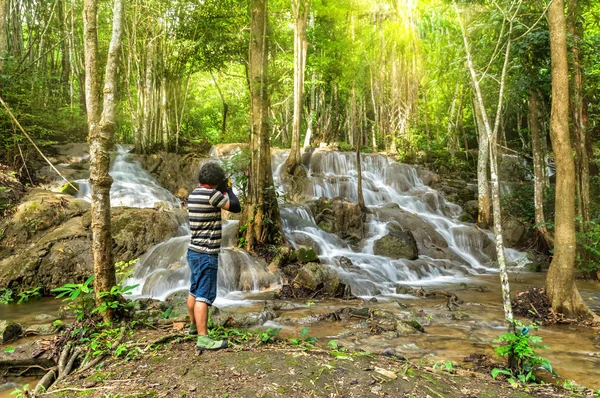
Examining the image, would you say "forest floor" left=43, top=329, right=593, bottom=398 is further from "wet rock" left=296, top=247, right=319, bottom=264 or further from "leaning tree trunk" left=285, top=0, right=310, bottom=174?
"leaning tree trunk" left=285, top=0, right=310, bottom=174

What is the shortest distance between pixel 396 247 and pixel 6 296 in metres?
9.79

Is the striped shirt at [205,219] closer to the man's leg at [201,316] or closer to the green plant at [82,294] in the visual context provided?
the man's leg at [201,316]

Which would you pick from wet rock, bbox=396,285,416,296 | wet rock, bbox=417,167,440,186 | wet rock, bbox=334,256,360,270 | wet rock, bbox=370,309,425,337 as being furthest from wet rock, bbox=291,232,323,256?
wet rock, bbox=417,167,440,186

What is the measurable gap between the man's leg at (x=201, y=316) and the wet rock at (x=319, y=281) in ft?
14.7

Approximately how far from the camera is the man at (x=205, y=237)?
3.82 m

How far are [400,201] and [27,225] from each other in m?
13.2

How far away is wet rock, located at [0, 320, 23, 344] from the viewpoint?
4707mm

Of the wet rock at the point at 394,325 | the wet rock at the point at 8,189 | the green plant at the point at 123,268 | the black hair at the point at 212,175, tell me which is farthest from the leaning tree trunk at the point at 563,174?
the wet rock at the point at 8,189

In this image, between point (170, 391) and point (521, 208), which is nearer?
point (170, 391)

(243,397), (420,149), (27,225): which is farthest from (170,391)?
(420,149)

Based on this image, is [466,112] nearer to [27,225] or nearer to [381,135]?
[381,135]

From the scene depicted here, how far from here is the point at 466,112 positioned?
2680cm

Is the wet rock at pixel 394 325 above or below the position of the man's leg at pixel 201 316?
below

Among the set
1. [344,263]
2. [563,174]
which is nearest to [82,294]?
[344,263]
